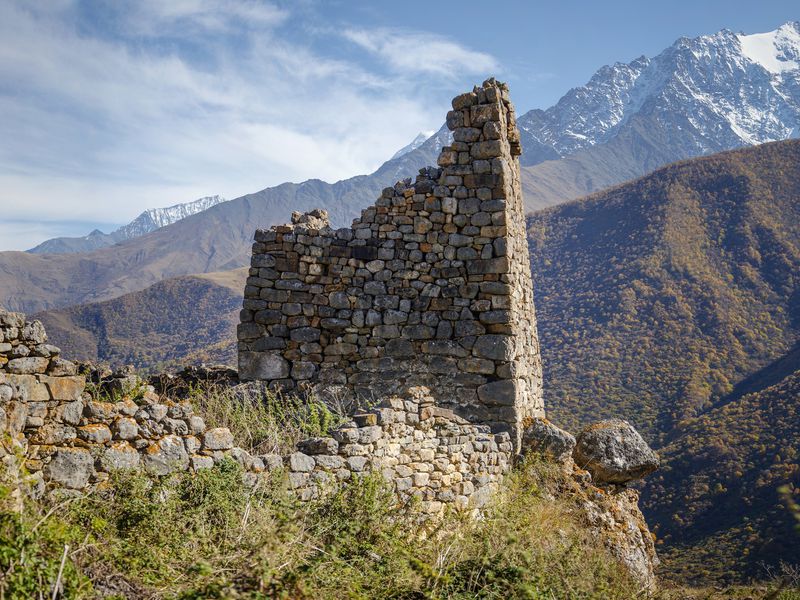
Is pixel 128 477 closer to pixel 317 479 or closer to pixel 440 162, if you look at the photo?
pixel 317 479

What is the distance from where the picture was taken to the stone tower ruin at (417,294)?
8180mm

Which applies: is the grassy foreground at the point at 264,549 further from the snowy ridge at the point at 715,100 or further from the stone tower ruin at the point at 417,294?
the snowy ridge at the point at 715,100

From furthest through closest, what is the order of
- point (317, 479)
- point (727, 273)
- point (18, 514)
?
point (727, 273)
point (317, 479)
point (18, 514)

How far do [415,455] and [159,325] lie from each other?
6075cm

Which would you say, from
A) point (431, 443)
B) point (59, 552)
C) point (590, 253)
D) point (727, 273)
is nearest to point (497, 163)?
point (431, 443)

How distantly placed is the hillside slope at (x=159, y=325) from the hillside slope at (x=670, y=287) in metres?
19.9

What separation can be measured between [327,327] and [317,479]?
11.5 feet

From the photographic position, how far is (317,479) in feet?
17.5

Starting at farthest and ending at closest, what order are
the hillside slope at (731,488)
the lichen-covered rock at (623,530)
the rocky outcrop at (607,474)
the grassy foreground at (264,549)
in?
the hillside slope at (731,488) < the rocky outcrop at (607,474) < the lichen-covered rock at (623,530) < the grassy foreground at (264,549)

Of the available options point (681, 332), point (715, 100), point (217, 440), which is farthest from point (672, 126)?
point (217, 440)

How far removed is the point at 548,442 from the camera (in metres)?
8.01

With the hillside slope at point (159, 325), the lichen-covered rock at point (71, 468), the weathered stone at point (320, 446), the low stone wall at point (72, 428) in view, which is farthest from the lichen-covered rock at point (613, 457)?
the hillside slope at point (159, 325)

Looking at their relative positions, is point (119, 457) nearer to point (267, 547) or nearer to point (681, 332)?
point (267, 547)

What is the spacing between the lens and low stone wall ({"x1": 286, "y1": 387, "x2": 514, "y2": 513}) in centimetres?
557
